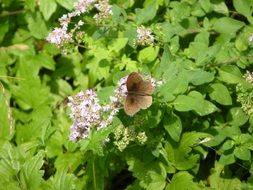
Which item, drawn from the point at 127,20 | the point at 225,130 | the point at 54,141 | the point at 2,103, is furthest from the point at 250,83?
the point at 2,103

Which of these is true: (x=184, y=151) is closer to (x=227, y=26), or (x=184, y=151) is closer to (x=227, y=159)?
(x=227, y=159)

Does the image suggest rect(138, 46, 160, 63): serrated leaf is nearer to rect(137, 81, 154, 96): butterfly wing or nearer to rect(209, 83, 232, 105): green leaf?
rect(209, 83, 232, 105): green leaf

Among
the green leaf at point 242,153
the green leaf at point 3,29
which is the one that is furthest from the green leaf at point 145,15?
the green leaf at point 3,29

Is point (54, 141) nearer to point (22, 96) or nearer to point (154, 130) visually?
point (22, 96)

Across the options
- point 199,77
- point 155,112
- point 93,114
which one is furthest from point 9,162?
point 199,77

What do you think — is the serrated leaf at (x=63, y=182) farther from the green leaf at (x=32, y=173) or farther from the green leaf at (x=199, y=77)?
the green leaf at (x=199, y=77)

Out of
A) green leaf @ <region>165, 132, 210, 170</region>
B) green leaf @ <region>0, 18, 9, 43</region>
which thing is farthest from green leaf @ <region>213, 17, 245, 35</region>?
green leaf @ <region>0, 18, 9, 43</region>

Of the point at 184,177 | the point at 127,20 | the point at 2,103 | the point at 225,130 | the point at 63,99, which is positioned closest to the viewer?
the point at 184,177
